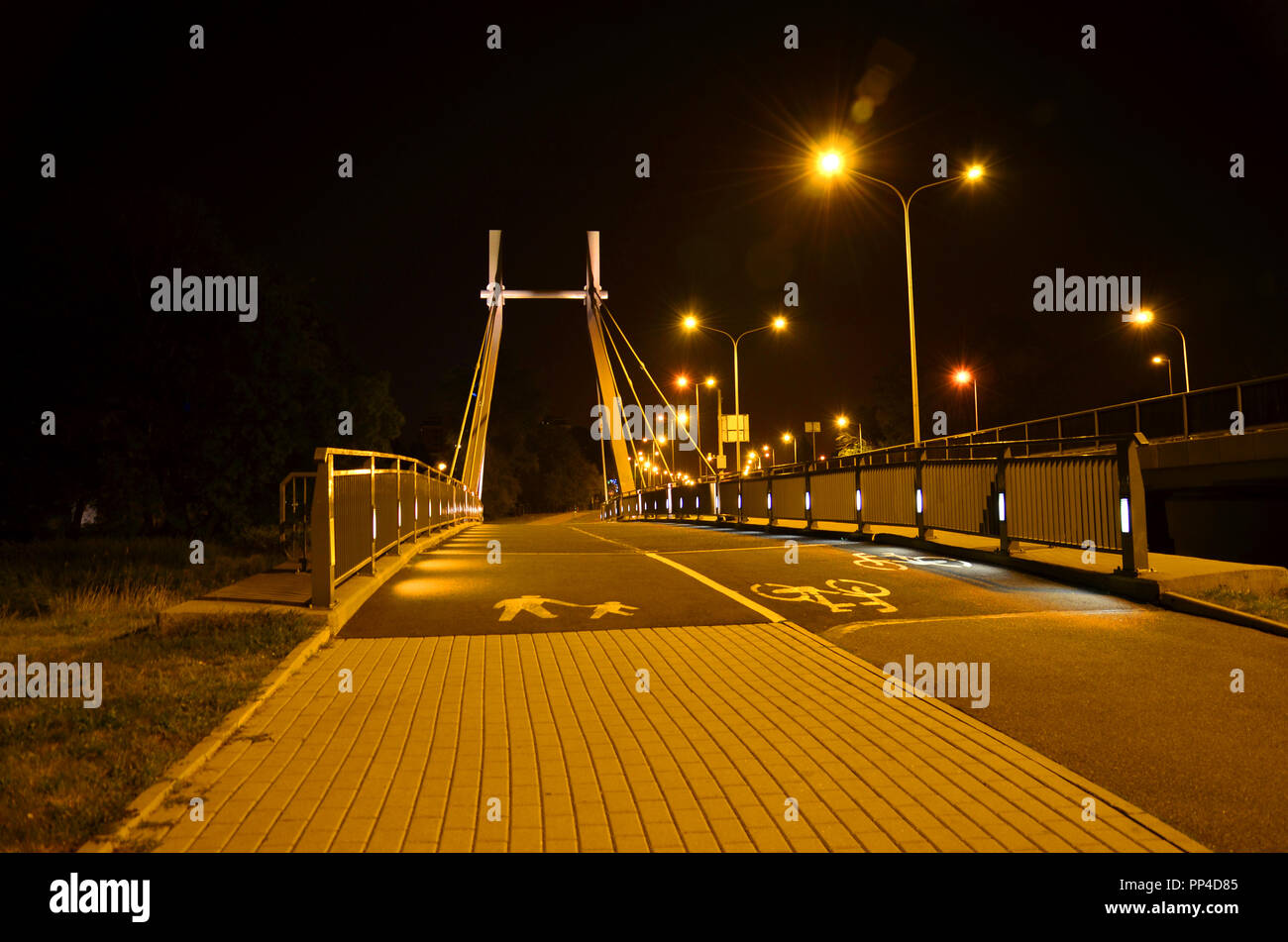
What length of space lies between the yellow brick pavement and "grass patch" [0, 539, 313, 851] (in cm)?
28

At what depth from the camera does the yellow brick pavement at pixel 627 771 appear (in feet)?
13.3

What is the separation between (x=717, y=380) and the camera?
53344 millimetres

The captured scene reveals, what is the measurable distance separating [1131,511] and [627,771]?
680 centimetres

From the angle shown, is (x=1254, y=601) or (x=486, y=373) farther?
(x=486, y=373)

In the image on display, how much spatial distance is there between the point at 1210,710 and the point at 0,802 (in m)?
6.14

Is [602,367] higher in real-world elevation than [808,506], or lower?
higher

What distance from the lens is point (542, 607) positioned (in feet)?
33.6

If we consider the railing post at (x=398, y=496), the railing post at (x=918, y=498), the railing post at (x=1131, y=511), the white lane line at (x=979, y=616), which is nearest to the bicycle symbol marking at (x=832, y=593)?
the white lane line at (x=979, y=616)

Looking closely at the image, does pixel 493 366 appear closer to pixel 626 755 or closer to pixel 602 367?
pixel 602 367

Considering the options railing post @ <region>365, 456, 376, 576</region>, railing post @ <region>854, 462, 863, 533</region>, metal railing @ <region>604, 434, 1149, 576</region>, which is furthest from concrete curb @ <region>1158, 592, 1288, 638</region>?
railing post @ <region>854, 462, 863, 533</region>

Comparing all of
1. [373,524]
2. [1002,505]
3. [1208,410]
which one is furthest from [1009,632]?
[1208,410]

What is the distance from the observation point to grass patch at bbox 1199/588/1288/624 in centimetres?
827
